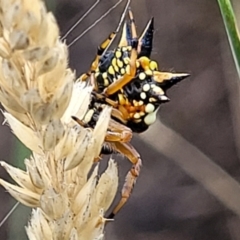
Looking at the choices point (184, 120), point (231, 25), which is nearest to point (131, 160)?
point (231, 25)

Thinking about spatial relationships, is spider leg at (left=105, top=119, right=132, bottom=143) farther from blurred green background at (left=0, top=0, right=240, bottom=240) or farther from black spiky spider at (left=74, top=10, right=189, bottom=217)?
blurred green background at (left=0, top=0, right=240, bottom=240)

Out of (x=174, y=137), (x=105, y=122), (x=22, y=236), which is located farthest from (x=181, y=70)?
(x=105, y=122)

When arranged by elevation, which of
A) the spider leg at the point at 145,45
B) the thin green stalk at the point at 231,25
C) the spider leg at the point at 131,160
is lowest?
the spider leg at the point at 131,160

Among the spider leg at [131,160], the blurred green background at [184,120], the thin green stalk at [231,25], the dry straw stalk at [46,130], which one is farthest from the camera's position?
the blurred green background at [184,120]

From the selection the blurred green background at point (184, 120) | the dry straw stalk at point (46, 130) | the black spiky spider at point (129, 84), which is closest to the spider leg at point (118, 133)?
the black spiky spider at point (129, 84)

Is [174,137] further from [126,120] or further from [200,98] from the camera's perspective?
[126,120]

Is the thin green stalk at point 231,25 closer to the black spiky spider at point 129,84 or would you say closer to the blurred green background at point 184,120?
the black spiky spider at point 129,84

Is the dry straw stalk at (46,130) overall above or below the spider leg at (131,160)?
above

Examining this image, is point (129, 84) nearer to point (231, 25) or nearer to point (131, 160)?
point (131, 160)

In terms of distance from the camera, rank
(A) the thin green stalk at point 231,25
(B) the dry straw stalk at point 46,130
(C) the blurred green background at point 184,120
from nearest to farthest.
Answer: (B) the dry straw stalk at point 46,130, (A) the thin green stalk at point 231,25, (C) the blurred green background at point 184,120
